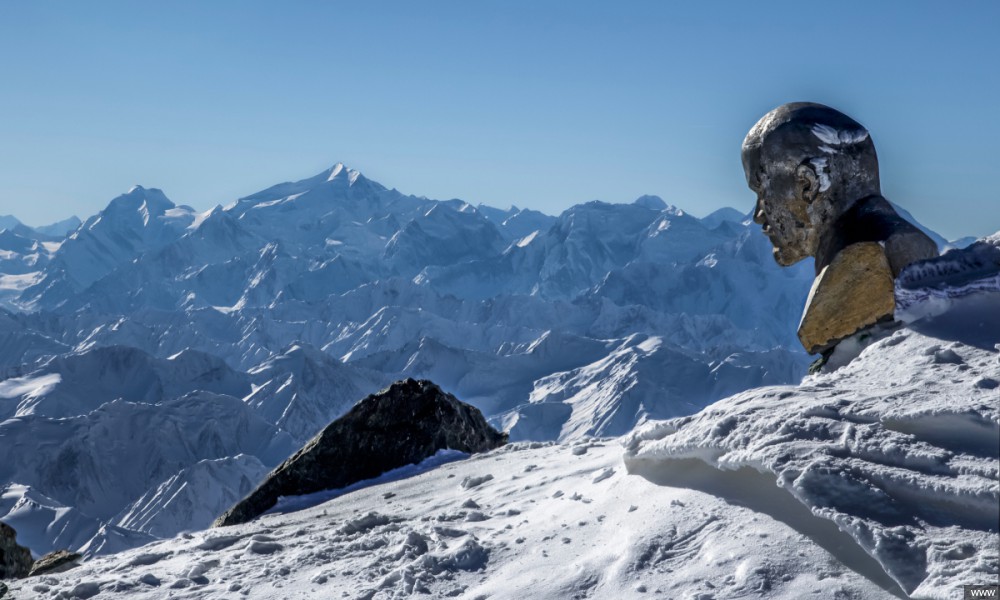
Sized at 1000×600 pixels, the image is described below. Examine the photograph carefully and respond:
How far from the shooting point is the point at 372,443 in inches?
372

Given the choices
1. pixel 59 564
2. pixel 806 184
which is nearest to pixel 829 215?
pixel 806 184

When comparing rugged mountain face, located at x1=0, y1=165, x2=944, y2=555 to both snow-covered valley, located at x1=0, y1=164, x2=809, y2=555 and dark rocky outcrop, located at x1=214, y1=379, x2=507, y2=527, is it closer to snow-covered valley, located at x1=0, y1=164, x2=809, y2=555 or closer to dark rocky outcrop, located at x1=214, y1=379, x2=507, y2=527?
snow-covered valley, located at x1=0, y1=164, x2=809, y2=555

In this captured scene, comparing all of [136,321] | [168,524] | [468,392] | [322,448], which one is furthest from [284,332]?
[322,448]

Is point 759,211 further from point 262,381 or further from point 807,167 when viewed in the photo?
point 262,381

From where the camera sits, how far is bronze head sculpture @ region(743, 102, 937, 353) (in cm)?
639

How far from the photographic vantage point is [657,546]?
15.3ft

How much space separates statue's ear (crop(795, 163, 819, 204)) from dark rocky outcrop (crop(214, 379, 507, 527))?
164 inches

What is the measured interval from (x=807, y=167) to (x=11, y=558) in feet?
23.0

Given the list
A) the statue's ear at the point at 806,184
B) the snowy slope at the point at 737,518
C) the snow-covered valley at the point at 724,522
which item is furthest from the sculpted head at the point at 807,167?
the snow-covered valley at the point at 724,522

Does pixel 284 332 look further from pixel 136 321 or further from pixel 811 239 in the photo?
pixel 811 239

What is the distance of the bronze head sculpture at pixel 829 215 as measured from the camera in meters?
6.39

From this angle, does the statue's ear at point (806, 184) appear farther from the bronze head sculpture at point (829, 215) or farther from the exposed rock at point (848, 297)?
the exposed rock at point (848, 297)

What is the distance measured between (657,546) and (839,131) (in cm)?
366

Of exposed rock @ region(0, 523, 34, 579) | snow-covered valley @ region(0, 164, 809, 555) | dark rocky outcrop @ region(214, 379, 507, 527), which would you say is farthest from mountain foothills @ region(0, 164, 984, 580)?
exposed rock @ region(0, 523, 34, 579)
